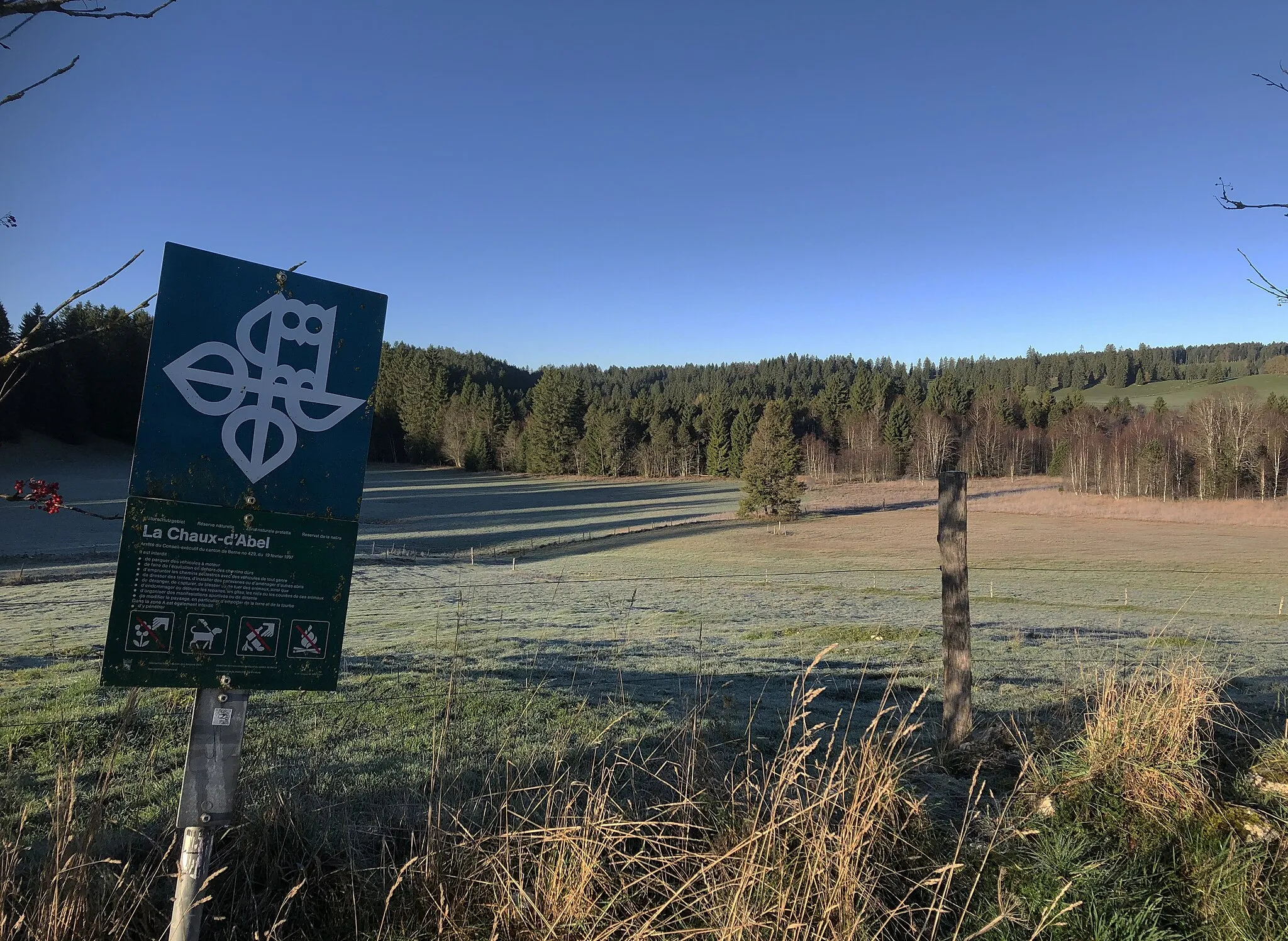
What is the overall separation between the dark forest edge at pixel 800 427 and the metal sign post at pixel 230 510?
57.4m

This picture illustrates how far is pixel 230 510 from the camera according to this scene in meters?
2.61

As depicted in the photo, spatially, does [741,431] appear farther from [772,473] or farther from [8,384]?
[8,384]

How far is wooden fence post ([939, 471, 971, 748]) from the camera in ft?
17.7

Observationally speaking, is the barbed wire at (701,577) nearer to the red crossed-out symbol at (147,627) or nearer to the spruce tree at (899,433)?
the red crossed-out symbol at (147,627)

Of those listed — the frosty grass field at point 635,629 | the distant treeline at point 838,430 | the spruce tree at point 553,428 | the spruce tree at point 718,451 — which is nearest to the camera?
the frosty grass field at point 635,629

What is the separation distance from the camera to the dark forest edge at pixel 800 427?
72.6 metres

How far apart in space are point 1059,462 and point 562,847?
104241mm

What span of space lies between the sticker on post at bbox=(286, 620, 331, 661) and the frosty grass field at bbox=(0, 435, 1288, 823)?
1.33m

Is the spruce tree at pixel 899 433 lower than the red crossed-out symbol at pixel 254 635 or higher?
higher

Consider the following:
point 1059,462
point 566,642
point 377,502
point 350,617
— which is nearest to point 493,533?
point 377,502

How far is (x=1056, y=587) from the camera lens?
90.8 feet

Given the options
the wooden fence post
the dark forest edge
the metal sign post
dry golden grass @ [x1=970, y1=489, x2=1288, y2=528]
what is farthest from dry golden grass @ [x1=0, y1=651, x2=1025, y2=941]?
dry golden grass @ [x1=970, y1=489, x2=1288, y2=528]

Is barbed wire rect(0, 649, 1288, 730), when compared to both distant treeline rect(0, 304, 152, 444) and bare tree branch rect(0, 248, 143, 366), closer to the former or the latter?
bare tree branch rect(0, 248, 143, 366)

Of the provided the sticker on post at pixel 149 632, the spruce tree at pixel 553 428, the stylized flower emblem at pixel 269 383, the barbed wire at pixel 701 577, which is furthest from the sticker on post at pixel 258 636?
the spruce tree at pixel 553 428
